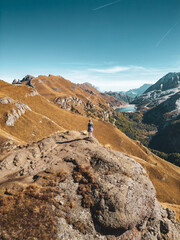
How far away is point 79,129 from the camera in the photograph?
476 ft

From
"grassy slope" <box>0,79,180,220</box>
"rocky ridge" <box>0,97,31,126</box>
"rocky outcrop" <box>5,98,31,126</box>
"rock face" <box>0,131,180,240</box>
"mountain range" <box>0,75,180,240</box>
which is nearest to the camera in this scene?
"rock face" <box>0,131,180,240</box>

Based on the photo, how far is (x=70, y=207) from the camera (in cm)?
1354

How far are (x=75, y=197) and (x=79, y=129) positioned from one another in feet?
429

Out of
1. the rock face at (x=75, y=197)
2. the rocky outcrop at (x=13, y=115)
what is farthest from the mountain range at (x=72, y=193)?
the rocky outcrop at (x=13, y=115)

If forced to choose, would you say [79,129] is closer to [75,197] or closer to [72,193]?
[72,193]

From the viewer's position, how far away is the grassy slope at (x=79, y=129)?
83562 millimetres

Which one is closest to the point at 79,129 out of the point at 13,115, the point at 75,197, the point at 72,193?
the point at 13,115

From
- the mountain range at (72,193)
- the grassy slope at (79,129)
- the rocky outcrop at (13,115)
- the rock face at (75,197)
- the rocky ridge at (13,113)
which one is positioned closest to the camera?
the rock face at (75,197)

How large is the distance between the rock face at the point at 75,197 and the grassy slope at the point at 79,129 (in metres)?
58.7

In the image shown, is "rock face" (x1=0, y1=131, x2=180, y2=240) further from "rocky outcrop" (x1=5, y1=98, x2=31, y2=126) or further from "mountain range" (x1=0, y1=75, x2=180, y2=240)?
"rocky outcrop" (x1=5, y1=98, x2=31, y2=126)

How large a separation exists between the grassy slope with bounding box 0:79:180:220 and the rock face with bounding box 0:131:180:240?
2311 inches

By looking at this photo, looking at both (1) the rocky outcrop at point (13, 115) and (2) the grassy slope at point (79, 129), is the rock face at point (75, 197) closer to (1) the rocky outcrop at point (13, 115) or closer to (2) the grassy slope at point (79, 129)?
(2) the grassy slope at point (79, 129)

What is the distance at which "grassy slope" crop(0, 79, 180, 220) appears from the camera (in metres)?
83.6

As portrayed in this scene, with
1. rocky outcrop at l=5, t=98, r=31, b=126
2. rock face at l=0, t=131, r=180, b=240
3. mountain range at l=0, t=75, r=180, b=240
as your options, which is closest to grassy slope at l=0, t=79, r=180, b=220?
rocky outcrop at l=5, t=98, r=31, b=126
